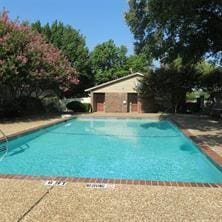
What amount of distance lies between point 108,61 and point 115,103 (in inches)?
907

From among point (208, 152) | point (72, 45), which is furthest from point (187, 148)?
point (72, 45)

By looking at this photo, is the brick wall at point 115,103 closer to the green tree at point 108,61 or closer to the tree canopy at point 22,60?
the tree canopy at point 22,60

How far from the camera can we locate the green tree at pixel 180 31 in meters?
18.1

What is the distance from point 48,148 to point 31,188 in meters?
7.96

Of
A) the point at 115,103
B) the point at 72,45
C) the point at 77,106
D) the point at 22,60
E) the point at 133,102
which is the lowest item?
the point at 77,106

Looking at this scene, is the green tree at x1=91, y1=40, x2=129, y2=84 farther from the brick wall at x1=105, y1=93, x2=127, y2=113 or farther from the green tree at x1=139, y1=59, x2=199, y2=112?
the green tree at x1=139, y1=59, x2=199, y2=112

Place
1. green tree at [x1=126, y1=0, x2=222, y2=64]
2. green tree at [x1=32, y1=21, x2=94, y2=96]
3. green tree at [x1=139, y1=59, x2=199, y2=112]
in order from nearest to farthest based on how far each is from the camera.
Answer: green tree at [x1=126, y1=0, x2=222, y2=64] → green tree at [x1=139, y1=59, x2=199, y2=112] → green tree at [x1=32, y1=21, x2=94, y2=96]

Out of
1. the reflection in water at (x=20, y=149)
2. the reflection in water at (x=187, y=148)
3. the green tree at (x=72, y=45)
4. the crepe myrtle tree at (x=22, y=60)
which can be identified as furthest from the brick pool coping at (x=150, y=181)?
the green tree at (x=72, y=45)

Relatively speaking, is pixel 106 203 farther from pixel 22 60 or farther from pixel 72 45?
pixel 72 45

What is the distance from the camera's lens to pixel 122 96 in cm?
3594

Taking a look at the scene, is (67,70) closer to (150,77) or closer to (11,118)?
(11,118)

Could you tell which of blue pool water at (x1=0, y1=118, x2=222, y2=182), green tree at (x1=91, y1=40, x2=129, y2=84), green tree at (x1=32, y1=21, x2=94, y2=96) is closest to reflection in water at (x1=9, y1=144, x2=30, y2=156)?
blue pool water at (x1=0, y1=118, x2=222, y2=182)

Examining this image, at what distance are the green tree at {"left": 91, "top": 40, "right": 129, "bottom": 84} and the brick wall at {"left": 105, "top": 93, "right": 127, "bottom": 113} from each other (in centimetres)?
1786

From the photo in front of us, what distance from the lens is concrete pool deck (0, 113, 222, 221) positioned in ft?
16.8
